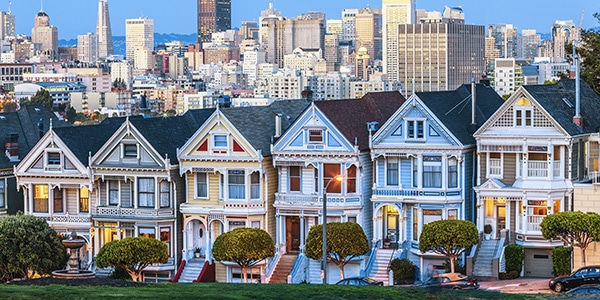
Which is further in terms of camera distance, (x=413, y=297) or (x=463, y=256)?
(x=463, y=256)

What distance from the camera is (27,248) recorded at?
181 feet

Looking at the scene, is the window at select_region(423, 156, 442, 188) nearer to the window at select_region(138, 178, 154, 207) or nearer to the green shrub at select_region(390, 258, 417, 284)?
the green shrub at select_region(390, 258, 417, 284)

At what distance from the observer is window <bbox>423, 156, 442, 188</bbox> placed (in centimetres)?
5409

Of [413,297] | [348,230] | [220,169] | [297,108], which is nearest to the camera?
[413,297]

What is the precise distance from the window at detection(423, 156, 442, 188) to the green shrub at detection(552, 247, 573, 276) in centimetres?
538

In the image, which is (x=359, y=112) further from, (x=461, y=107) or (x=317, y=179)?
(x=461, y=107)

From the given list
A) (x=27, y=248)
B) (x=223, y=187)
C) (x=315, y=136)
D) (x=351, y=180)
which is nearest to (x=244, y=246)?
(x=223, y=187)

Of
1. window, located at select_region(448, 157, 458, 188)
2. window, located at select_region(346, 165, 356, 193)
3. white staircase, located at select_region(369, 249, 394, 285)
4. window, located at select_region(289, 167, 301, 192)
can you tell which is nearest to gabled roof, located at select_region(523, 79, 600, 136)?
window, located at select_region(448, 157, 458, 188)

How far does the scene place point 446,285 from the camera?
43.3 meters

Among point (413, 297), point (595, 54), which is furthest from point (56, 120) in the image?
point (413, 297)

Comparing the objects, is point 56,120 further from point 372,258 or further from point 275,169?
point 372,258

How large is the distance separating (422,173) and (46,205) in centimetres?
1567

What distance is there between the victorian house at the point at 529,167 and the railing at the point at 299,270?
262 inches

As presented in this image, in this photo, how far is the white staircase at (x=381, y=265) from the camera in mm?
53906
